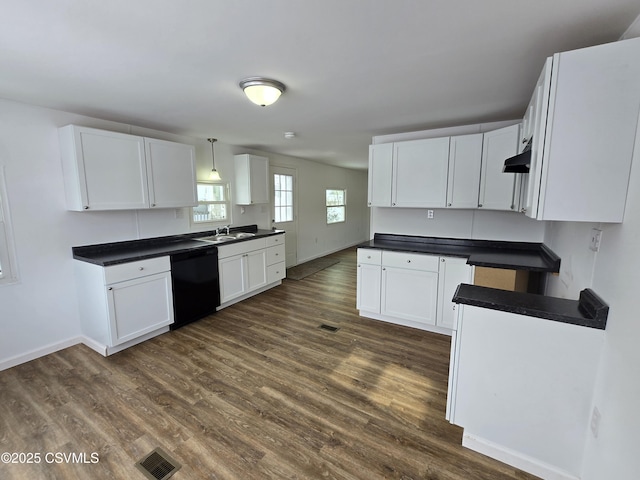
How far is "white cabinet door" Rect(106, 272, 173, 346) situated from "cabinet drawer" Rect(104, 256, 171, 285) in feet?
0.15

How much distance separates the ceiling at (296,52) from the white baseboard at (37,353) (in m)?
2.26


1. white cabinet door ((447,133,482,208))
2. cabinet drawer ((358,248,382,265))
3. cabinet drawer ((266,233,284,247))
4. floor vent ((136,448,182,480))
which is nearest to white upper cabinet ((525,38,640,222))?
white cabinet door ((447,133,482,208))

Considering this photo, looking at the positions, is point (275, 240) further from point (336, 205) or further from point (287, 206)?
point (336, 205)

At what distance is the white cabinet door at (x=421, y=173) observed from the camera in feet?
10.3

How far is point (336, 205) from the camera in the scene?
7.54 metres

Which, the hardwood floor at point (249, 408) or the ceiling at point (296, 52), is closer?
the ceiling at point (296, 52)

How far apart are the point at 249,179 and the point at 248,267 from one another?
55.5 inches

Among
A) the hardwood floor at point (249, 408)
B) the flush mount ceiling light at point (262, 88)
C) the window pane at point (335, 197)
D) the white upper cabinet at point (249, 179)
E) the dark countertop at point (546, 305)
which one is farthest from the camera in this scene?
the window pane at point (335, 197)

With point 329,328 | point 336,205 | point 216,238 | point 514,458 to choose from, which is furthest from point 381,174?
point 336,205

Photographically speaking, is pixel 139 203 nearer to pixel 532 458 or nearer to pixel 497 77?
pixel 497 77

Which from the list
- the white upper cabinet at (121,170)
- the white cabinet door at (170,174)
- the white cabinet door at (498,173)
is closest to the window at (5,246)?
the white upper cabinet at (121,170)

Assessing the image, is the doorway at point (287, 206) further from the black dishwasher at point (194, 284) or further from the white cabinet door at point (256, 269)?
the black dishwasher at point (194, 284)

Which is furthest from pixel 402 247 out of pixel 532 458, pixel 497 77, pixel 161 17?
pixel 161 17

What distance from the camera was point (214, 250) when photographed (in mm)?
3609
